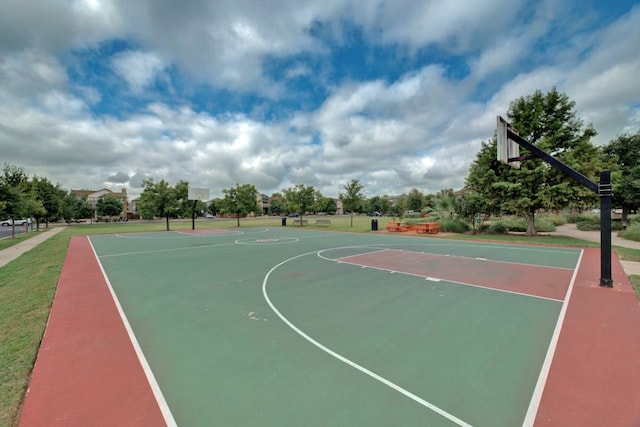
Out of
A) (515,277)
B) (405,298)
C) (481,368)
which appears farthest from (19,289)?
(515,277)

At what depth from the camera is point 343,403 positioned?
3.32 metres

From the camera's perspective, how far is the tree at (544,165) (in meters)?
19.1

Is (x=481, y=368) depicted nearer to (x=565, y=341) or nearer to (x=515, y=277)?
(x=565, y=341)

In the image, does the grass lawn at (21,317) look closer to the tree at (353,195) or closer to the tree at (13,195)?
the tree at (13,195)

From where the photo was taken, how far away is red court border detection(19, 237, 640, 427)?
3148 mm

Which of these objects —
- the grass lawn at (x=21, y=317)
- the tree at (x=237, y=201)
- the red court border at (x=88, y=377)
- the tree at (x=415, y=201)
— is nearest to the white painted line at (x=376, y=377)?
the red court border at (x=88, y=377)

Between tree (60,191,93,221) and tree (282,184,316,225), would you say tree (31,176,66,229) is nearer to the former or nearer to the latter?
tree (60,191,93,221)

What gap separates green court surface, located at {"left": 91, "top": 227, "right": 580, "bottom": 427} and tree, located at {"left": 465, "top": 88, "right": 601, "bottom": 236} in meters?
12.5

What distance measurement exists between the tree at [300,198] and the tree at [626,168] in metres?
30.1

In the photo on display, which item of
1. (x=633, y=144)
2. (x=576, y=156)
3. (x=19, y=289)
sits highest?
(x=633, y=144)

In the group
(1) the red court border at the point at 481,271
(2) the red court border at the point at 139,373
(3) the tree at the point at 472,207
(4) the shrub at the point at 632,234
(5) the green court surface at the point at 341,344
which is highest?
(3) the tree at the point at 472,207

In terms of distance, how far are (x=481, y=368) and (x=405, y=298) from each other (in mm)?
3164

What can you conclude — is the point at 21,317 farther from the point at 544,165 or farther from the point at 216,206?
the point at 216,206

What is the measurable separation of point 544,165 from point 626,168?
516 inches
